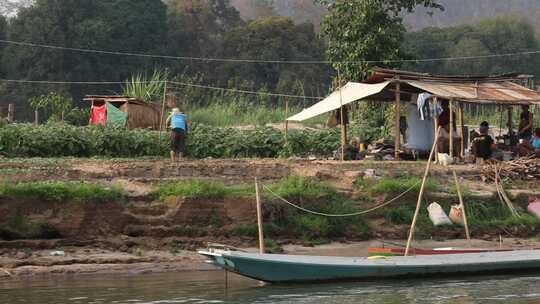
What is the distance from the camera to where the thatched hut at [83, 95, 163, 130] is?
27.0 meters

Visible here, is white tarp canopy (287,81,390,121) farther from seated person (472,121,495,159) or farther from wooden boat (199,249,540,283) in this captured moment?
wooden boat (199,249,540,283)

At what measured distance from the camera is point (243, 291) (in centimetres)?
1323

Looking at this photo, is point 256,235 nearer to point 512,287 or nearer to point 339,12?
point 512,287

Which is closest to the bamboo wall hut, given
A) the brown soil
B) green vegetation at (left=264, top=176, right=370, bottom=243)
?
the brown soil

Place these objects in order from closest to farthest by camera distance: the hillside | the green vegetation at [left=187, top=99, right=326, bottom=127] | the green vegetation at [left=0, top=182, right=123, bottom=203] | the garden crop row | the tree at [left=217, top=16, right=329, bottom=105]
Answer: the green vegetation at [left=0, top=182, right=123, bottom=203] → the garden crop row → the green vegetation at [left=187, top=99, right=326, bottom=127] → the tree at [left=217, top=16, right=329, bottom=105] → the hillside

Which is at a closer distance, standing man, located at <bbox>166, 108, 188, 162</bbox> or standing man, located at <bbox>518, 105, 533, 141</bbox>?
standing man, located at <bbox>166, 108, 188, 162</bbox>

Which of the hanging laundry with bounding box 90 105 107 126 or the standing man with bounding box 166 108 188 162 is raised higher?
the hanging laundry with bounding box 90 105 107 126

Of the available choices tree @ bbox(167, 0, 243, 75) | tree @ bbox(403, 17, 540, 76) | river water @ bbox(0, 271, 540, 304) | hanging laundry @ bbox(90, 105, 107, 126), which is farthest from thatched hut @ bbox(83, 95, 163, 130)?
tree @ bbox(403, 17, 540, 76)

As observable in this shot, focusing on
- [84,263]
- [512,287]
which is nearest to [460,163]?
[512,287]

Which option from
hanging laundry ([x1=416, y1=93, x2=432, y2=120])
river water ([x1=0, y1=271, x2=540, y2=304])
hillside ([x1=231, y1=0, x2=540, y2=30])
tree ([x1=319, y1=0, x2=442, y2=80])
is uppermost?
hillside ([x1=231, y1=0, x2=540, y2=30])

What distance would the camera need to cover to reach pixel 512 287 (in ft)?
44.3

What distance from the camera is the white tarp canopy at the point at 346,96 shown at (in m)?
21.5

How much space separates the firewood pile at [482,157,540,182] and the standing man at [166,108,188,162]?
19.8 ft

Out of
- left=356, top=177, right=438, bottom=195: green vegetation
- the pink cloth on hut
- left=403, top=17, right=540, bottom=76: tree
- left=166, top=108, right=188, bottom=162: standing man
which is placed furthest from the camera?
left=403, top=17, right=540, bottom=76: tree
